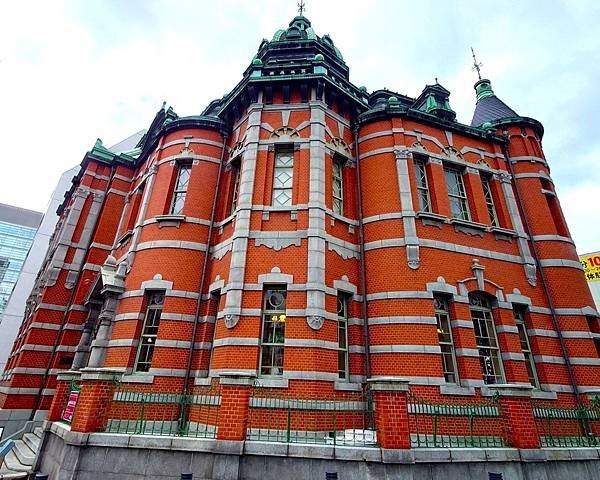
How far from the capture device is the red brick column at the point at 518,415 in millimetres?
7045

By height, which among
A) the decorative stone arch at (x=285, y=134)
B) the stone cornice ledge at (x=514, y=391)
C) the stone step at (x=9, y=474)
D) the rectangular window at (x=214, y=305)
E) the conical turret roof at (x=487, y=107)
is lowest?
the stone step at (x=9, y=474)

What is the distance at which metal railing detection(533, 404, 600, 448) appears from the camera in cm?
869

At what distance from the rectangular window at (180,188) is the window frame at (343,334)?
6.42 metres

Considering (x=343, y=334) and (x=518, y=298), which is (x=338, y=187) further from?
(x=518, y=298)

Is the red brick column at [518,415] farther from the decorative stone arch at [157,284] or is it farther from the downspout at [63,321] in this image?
the downspout at [63,321]

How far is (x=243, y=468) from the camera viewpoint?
644cm

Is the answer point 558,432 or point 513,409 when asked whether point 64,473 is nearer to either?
point 513,409

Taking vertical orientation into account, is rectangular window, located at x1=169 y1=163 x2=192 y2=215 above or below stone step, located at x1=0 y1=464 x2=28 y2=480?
above

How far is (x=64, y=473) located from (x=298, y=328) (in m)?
5.50

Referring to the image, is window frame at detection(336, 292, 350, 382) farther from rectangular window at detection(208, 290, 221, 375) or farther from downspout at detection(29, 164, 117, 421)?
downspout at detection(29, 164, 117, 421)

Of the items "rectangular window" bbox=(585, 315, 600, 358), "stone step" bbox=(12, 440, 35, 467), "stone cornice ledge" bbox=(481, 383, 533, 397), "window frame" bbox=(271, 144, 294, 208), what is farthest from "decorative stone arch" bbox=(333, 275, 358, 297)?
"stone step" bbox=(12, 440, 35, 467)

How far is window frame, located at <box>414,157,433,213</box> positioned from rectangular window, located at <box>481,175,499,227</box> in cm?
255

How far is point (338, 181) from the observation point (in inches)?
484

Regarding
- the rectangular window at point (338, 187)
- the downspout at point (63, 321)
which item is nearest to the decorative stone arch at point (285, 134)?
the rectangular window at point (338, 187)
